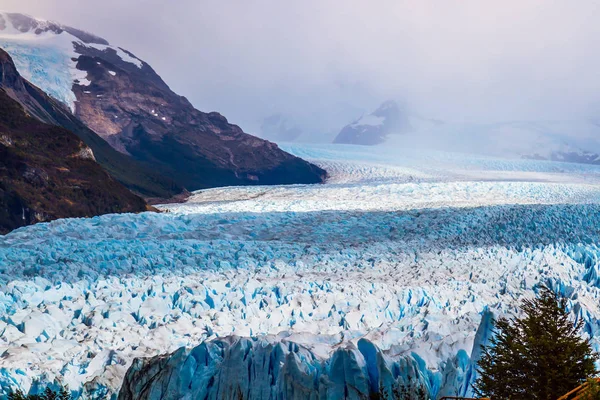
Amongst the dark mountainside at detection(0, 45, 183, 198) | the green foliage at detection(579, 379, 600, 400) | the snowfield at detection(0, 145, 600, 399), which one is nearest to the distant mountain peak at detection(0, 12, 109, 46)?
the dark mountainside at detection(0, 45, 183, 198)

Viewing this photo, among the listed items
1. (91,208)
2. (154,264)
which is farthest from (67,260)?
(91,208)

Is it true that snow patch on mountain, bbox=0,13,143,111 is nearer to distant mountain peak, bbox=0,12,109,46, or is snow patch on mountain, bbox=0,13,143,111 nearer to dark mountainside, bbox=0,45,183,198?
distant mountain peak, bbox=0,12,109,46

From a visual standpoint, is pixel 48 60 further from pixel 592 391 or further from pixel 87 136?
pixel 592 391

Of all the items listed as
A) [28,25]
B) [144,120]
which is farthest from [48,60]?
[28,25]

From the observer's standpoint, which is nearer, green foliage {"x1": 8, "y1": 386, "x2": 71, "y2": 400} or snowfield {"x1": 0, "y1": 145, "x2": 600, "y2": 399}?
green foliage {"x1": 8, "y1": 386, "x2": 71, "y2": 400}

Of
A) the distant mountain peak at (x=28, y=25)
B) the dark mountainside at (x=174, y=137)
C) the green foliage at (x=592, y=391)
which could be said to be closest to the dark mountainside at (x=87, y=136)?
the dark mountainside at (x=174, y=137)

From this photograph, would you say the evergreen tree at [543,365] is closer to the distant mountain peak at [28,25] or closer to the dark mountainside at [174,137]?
the dark mountainside at [174,137]

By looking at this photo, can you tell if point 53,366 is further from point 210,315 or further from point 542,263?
point 542,263
